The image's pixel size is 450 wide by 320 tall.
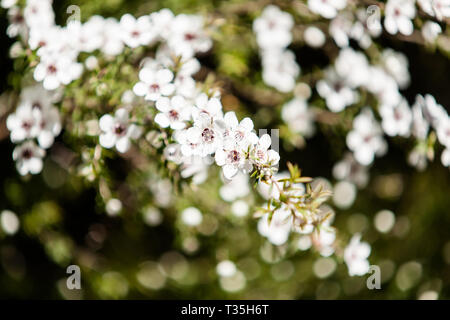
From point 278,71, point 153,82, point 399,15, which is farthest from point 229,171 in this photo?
point 278,71

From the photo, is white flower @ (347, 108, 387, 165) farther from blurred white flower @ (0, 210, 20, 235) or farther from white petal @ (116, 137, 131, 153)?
blurred white flower @ (0, 210, 20, 235)

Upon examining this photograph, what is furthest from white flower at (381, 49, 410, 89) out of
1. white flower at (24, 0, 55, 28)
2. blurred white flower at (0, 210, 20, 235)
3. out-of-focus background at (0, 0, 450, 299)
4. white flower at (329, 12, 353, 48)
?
blurred white flower at (0, 210, 20, 235)

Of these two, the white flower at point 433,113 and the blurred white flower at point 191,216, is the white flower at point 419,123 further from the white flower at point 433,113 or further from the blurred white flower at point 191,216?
the blurred white flower at point 191,216

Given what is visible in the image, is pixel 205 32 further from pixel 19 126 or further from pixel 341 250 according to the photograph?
pixel 341 250

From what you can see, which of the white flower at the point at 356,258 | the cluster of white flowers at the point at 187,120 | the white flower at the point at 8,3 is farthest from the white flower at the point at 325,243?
the white flower at the point at 8,3

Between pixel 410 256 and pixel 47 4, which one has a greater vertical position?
pixel 47 4

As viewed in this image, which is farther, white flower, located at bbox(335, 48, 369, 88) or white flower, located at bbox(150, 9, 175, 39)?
white flower, located at bbox(335, 48, 369, 88)

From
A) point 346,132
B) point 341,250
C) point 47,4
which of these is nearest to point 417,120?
point 346,132
